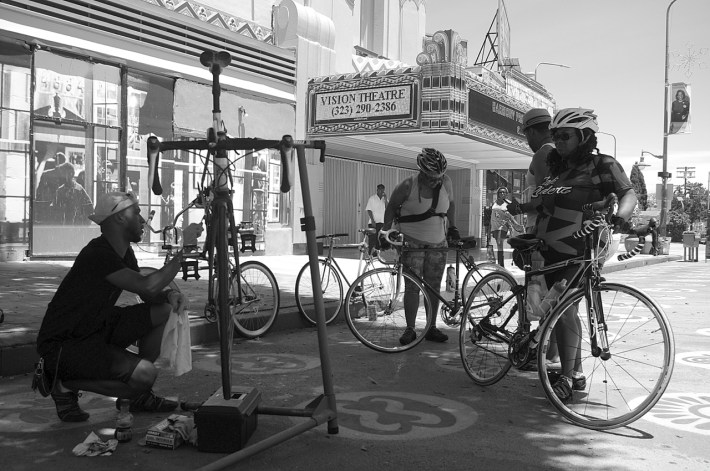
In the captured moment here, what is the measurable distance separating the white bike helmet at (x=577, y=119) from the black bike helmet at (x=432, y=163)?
1.84m

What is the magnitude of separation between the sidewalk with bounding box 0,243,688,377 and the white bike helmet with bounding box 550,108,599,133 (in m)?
1.75

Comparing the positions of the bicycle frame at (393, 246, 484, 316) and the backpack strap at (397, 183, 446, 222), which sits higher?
the backpack strap at (397, 183, 446, 222)

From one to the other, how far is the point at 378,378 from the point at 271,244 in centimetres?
1093

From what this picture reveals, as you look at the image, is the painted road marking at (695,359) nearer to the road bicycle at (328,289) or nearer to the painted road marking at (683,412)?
the painted road marking at (683,412)

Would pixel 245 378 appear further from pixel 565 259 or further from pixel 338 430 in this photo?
pixel 565 259

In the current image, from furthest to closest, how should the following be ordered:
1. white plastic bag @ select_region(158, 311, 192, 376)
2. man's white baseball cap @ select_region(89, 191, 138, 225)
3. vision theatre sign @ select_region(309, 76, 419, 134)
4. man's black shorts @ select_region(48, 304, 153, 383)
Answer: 1. vision theatre sign @ select_region(309, 76, 419, 134)
2. white plastic bag @ select_region(158, 311, 192, 376)
3. man's white baseball cap @ select_region(89, 191, 138, 225)
4. man's black shorts @ select_region(48, 304, 153, 383)

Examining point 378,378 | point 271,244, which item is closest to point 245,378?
point 378,378

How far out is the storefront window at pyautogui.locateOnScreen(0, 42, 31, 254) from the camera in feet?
34.8

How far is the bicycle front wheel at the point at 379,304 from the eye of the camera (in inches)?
239

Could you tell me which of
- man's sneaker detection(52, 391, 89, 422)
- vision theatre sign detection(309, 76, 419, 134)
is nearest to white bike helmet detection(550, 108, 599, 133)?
man's sneaker detection(52, 391, 89, 422)

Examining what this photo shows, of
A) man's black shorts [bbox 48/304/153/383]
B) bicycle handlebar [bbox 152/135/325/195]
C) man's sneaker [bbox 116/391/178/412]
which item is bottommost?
man's sneaker [bbox 116/391/178/412]

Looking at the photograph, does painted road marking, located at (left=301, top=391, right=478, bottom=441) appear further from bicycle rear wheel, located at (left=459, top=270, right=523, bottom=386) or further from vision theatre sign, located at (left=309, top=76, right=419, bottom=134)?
vision theatre sign, located at (left=309, top=76, right=419, bottom=134)

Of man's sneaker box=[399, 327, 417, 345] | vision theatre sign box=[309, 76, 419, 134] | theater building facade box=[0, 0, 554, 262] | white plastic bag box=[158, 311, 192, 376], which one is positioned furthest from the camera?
vision theatre sign box=[309, 76, 419, 134]

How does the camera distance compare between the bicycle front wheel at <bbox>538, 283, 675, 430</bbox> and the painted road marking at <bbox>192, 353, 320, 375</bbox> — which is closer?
the bicycle front wheel at <bbox>538, 283, 675, 430</bbox>
